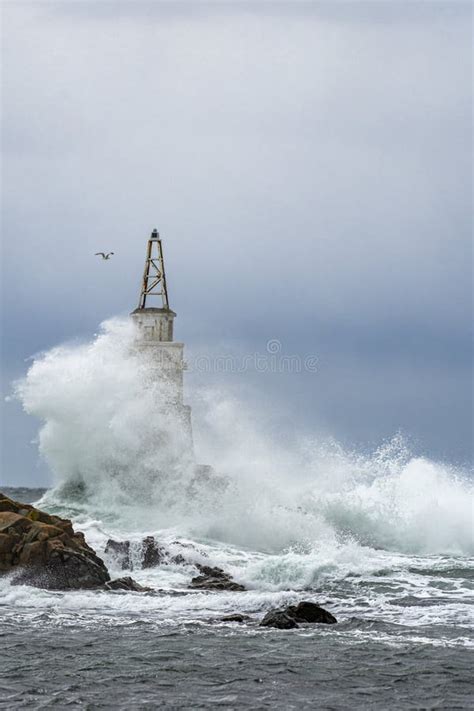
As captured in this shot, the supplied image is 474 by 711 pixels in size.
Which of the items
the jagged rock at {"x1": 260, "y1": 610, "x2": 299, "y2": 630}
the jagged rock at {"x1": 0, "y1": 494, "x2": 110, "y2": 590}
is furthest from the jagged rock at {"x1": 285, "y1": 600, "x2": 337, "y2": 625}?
the jagged rock at {"x1": 0, "y1": 494, "x2": 110, "y2": 590}

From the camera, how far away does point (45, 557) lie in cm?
2217

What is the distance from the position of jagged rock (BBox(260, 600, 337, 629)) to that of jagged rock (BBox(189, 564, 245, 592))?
3179 millimetres

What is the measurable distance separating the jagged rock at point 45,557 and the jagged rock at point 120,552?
2.09m

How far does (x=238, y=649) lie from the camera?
1691 cm

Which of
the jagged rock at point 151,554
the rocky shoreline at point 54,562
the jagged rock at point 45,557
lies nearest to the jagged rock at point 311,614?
the rocky shoreline at point 54,562

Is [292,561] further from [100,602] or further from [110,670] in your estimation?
[110,670]

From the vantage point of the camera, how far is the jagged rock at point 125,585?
22.2 m

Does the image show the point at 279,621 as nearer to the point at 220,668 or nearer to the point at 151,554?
the point at 220,668

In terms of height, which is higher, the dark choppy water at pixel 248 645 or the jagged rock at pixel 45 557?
the jagged rock at pixel 45 557

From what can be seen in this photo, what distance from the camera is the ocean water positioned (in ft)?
49.2

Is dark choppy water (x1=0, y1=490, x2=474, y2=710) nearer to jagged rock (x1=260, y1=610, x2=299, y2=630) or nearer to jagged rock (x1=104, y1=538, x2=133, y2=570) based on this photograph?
jagged rock (x1=260, y1=610, x2=299, y2=630)

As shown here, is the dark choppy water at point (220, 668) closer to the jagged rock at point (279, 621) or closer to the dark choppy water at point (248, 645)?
the dark choppy water at point (248, 645)

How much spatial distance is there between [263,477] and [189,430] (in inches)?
128

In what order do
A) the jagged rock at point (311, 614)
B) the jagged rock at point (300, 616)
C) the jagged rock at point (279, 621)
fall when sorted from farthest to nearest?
1. the jagged rock at point (311, 614)
2. the jagged rock at point (300, 616)
3. the jagged rock at point (279, 621)
